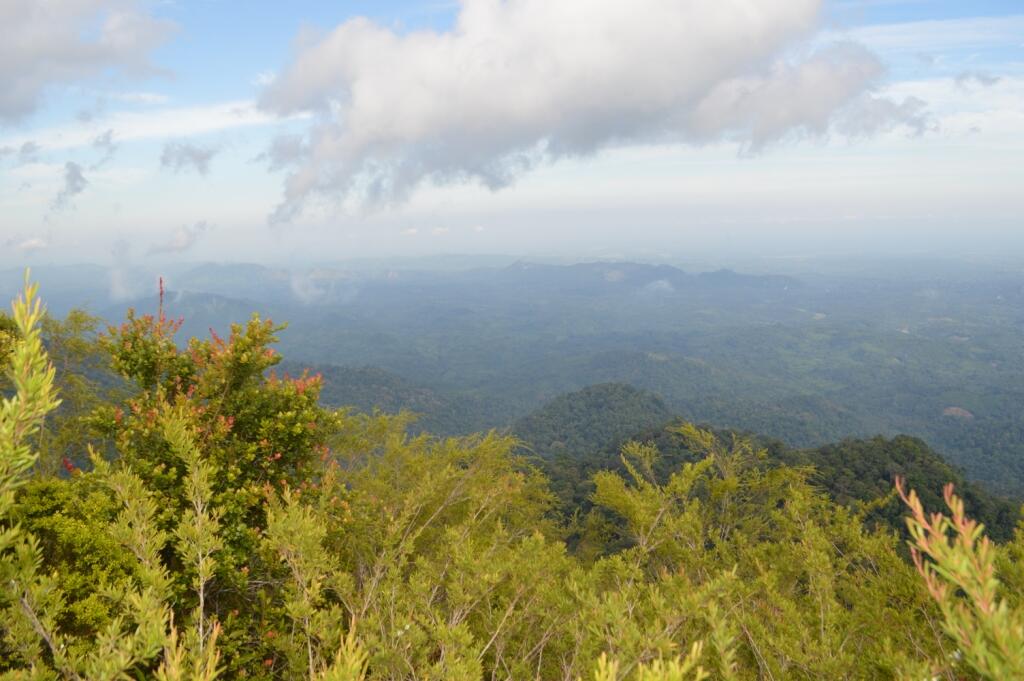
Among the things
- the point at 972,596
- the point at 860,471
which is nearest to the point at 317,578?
the point at 972,596

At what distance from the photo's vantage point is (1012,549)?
360 inches

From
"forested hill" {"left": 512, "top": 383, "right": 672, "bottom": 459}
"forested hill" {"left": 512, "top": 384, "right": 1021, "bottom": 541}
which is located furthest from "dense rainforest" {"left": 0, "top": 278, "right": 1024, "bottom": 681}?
"forested hill" {"left": 512, "top": 383, "right": 672, "bottom": 459}

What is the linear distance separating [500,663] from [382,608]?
1825mm

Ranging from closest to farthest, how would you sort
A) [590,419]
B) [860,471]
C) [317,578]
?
[317,578], [860,471], [590,419]

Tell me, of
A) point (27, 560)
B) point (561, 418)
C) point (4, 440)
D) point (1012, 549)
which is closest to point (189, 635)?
point (27, 560)

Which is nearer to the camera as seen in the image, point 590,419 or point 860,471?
point 860,471

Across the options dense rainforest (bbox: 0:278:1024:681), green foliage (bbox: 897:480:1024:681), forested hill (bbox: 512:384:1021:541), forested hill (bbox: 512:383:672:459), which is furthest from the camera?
forested hill (bbox: 512:383:672:459)

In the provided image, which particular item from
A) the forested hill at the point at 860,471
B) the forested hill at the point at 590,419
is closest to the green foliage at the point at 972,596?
the forested hill at the point at 860,471

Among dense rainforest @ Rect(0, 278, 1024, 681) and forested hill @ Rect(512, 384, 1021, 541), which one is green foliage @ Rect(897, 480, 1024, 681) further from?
forested hill @ Rect(512, 384, 1021, 541)

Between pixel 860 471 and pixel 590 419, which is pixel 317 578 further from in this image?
pixel 590 419

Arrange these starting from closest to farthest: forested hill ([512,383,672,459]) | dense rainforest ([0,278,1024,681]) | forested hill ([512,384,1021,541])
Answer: dense rainforest ([0,278,1024,681]) → forested hill ([512,384,1021,541]) → forested hill ([512,383,672,459])

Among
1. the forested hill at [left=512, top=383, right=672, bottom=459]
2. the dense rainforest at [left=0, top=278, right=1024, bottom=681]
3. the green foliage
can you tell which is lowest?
the forested hill at [left=512, top=383, right=672, bottom=459]

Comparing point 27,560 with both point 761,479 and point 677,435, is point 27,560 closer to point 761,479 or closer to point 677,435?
point 761,479

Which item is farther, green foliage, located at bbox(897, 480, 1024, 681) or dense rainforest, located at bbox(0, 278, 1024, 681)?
dense rainforest, located at bbox(0, 278, 1024, 681)
